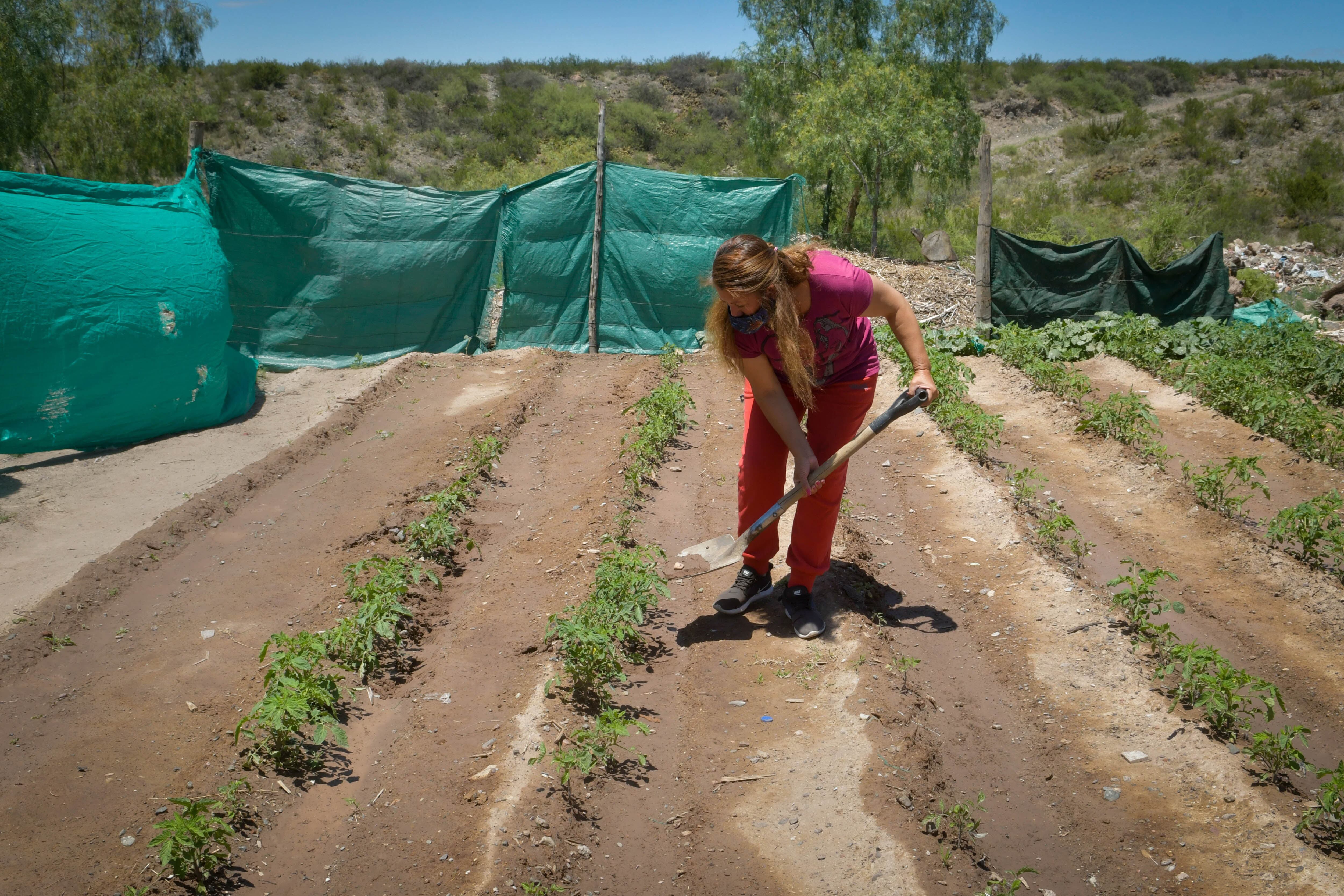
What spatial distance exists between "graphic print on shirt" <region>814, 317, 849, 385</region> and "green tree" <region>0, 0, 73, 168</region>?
14.1 m

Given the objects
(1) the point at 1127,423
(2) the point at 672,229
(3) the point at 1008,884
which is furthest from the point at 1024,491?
(2) the point at 672,229

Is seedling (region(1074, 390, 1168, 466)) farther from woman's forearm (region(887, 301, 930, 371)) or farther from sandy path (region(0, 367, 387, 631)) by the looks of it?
sandy path (region(0, 367, 387, 631))

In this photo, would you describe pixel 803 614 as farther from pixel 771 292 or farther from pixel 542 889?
pixel 542 889

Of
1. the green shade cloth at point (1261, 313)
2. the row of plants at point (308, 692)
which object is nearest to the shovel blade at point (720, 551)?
the row of plants at point (308, 692)

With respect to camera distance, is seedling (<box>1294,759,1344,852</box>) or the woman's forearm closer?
seedling (<box>1294,759,1344,852</box>)

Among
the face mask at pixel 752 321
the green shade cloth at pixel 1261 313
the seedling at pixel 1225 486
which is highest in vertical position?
the face mask at pixel 752 321

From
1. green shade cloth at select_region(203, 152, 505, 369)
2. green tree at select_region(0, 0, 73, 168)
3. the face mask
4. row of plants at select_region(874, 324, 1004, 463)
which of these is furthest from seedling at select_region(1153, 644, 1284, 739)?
green tree at select_region(0, 0, 73, 168)

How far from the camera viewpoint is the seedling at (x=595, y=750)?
8.73ft

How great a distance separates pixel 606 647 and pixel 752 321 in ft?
4.30

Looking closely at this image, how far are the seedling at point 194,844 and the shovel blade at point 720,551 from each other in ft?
6.21

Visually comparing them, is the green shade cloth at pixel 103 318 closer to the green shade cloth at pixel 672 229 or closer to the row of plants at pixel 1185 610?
the green shade cloth at pixel 672 229

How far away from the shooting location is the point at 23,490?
500cm

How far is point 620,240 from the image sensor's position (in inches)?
338

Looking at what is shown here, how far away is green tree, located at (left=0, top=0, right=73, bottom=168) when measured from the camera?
39.3 feet
